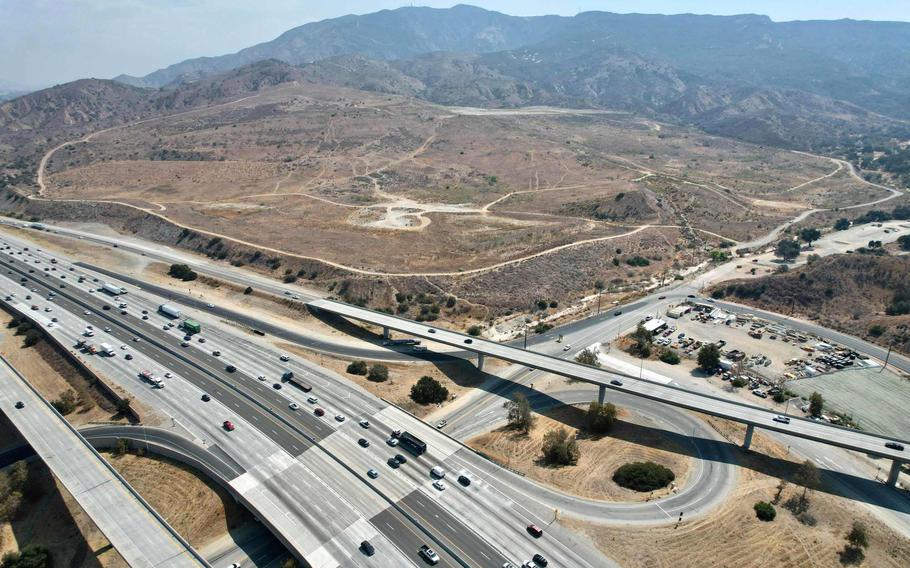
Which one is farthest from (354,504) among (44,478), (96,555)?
(44,478)

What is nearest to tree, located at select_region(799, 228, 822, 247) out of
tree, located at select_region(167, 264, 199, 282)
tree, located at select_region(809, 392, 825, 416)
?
tree, located at select_region(809, 392, 825, 416)

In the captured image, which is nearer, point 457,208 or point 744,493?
point 744,493

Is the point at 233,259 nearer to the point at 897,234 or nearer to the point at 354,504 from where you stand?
the point at 354,504

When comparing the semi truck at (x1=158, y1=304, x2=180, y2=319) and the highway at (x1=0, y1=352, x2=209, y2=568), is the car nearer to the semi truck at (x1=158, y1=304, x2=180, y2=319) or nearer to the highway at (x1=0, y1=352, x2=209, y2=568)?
the highway at (x1=0, y1=352, x2=209, y2=568)

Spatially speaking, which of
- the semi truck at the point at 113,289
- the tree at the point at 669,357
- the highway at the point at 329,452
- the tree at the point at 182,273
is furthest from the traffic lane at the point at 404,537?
the tree at the point at 182,273

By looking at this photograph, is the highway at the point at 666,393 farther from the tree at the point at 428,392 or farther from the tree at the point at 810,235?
the tree at the point at 810,235

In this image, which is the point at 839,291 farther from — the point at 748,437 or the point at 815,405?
the point at 748,437

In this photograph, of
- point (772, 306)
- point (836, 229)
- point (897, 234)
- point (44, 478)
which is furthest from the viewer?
point (836, 229)
